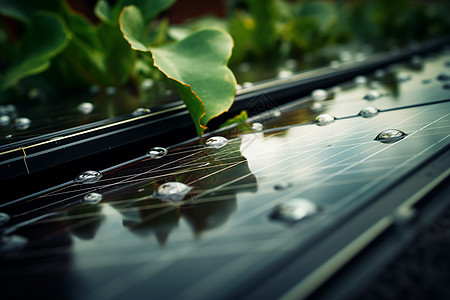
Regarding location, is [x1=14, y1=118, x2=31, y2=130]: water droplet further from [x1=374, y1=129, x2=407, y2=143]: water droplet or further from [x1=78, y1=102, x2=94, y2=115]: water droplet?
[x1=374, y1=129, x2=407, y2=143]: water droplet

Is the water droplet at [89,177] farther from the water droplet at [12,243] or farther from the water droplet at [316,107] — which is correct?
the water droplet at [316,107]

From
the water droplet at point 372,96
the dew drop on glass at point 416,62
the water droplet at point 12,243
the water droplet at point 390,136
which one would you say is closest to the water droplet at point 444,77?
the water droplet at point 372,96

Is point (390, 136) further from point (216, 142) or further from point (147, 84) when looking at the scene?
point (147, 84)

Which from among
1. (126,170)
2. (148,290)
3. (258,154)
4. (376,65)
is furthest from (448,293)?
(376,65)

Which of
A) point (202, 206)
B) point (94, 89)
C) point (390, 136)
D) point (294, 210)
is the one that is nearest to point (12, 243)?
point (202, 206)

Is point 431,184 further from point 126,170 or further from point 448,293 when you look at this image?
point 126,170

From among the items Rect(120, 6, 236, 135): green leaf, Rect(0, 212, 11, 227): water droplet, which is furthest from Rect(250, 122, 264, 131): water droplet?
Rect(0, 212, 11, 227): water droplet
